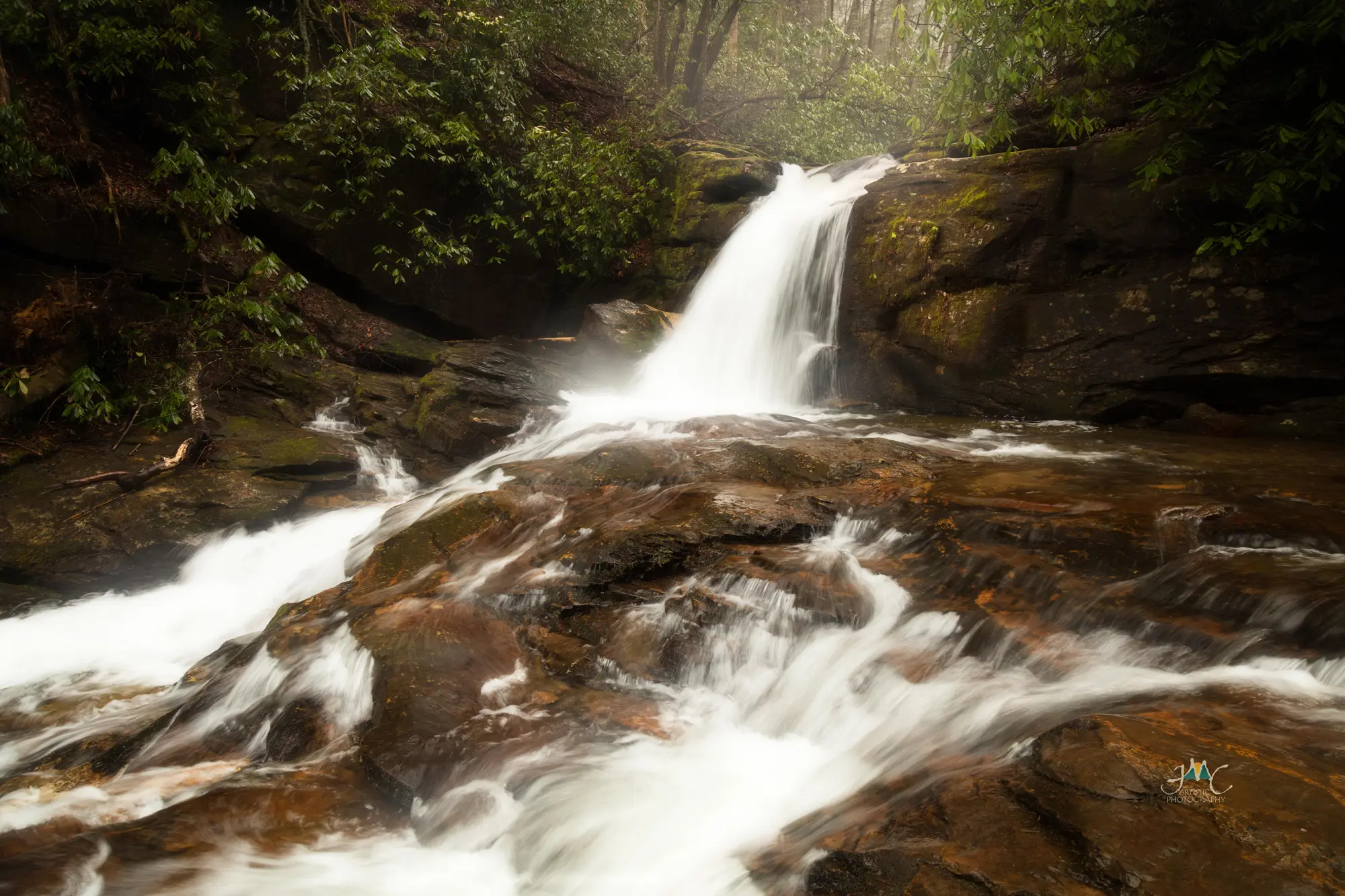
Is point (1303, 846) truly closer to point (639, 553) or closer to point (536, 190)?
point (639, 553)

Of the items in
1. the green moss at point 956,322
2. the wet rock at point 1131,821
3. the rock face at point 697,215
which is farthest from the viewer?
the rock face at point 697,215

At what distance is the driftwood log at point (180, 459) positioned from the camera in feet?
21.9

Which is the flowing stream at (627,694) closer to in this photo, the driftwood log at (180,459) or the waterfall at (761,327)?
the driftwood log at (180,459)

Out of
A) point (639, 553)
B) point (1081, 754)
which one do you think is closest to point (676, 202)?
point (639, 553)

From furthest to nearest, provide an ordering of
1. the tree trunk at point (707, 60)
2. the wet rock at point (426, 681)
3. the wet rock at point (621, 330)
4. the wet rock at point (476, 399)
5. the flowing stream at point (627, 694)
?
the tree trunk at point (707, 60) < the wet rock at point (621, 330) < the wet rock at point (476, 399) < the wet rock at point (426, 681) < the flowing stream at point (627, 694)

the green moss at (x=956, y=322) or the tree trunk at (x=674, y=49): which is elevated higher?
the tree trunk at (x=674, y=49)

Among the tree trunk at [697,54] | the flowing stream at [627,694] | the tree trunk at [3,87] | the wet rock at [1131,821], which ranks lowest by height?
the flowing stream at [627,694]

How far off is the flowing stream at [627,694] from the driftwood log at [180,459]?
103 centimetres

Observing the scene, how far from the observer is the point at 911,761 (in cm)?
308

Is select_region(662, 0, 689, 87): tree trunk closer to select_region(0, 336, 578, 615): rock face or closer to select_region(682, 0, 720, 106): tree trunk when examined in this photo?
select_region(682, 0, 720, 106): tree trunk

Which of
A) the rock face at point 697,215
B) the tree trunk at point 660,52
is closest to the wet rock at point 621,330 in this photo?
the rock face at point 697,215

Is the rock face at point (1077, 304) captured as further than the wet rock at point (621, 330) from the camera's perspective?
No

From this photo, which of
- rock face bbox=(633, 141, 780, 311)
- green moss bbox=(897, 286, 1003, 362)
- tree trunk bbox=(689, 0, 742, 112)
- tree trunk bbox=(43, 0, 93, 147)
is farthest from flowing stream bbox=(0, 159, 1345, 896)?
tree trunk bbox=(689, 0, 742, 112)

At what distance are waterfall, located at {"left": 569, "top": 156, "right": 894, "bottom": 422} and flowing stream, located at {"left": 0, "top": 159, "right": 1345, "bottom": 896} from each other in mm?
3537
